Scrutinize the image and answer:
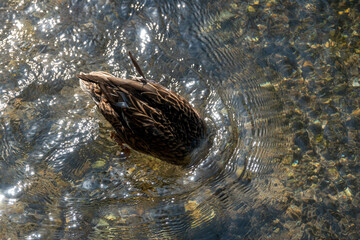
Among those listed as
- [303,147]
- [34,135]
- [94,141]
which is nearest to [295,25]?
[303,147]

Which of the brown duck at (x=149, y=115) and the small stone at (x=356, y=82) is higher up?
the brown duck at (x=149, y=115)

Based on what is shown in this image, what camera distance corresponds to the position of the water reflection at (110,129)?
4.83 metres

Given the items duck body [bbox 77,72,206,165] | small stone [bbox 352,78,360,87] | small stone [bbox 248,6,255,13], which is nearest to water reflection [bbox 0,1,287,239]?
small stone [bbox 248,6,255,13]

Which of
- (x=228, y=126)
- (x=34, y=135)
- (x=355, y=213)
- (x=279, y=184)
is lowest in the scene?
(x=355, y=213)

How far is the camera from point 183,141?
191 inches

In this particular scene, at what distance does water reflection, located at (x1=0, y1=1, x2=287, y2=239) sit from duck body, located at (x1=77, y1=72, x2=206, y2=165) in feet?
1.19

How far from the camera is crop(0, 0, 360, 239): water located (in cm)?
480

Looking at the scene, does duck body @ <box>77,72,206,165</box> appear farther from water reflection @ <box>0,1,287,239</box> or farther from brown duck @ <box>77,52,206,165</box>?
water reflection @ <box>0,1,287,239</box>

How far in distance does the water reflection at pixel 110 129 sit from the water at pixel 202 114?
16 mm

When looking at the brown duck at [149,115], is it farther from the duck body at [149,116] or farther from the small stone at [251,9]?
the small stone at [251,9]

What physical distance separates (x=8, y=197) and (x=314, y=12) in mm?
5196

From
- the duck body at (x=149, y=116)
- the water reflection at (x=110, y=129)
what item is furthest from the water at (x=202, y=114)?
the duck body at (x=149, y=116)

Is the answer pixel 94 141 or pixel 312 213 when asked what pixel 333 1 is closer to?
pixel 312 213

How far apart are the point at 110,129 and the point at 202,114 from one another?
1.29 m
